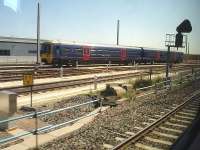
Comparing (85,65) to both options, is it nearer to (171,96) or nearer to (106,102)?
(171,96)

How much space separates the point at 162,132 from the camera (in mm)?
11531

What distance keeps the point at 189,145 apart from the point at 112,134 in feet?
8.63

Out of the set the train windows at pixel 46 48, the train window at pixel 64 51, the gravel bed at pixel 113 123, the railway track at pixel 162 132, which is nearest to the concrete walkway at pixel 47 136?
the gravel bed at pixel 113 123

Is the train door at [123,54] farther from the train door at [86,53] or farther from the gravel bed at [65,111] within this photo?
the gravel bed at [65,111]

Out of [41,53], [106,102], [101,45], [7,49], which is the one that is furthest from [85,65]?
[106,102]

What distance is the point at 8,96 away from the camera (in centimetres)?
1108

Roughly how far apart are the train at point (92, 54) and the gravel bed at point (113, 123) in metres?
21.5

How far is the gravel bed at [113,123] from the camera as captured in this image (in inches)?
375

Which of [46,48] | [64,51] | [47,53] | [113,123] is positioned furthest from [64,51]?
[113,123]

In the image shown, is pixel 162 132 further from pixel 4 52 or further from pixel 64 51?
pixel 4 52

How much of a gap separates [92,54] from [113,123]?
3249 centimetres

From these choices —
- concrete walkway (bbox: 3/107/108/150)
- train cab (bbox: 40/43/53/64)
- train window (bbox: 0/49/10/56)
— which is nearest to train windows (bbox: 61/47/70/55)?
train cab (bbox: 40/43/53/64)

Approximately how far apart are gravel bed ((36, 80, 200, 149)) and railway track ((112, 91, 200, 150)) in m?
0.53

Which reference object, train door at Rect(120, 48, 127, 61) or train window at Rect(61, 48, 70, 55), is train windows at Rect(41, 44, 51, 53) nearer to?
train window at Rect(61, 48, 70, 55)
